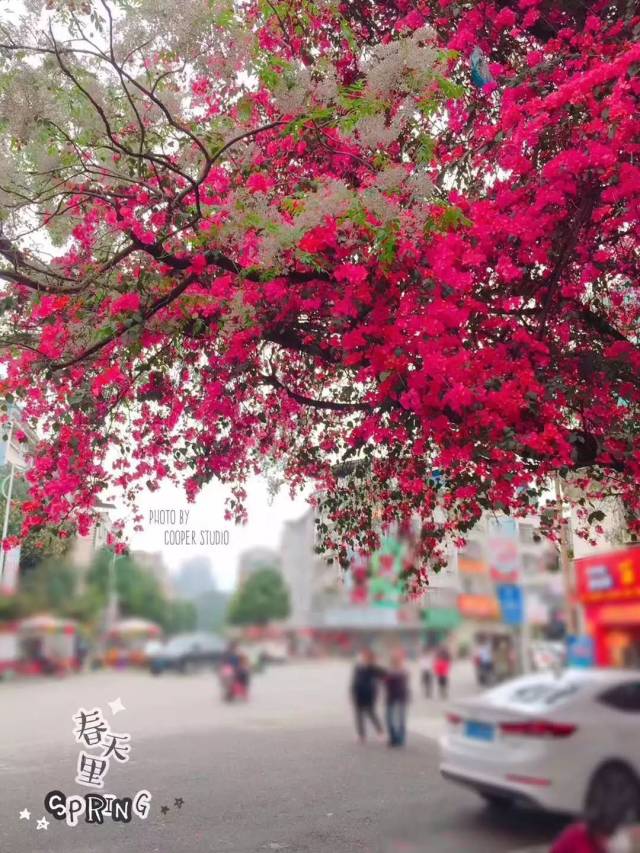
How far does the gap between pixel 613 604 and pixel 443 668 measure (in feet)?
1.60

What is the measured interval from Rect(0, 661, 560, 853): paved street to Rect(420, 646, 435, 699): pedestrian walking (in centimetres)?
5

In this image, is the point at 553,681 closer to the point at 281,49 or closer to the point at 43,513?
the point at 43,513

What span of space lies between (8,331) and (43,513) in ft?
5.86

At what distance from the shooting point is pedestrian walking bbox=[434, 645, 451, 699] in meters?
1.92

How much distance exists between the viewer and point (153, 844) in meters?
3.34

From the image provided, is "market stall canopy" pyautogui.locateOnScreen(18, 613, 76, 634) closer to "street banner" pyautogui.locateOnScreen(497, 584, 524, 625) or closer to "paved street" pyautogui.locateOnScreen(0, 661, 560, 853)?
"paved street" pyautogui.locateOnScreen(0, 661, 560, 853)

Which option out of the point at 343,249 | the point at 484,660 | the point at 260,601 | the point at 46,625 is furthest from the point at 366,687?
the point at 343,249

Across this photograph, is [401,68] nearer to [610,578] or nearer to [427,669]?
[610,578]

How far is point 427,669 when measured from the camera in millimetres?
1955

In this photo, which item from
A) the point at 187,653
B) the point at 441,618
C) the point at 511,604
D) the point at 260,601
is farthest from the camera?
the point at 187,653

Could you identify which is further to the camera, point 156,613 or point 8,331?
point 8,331

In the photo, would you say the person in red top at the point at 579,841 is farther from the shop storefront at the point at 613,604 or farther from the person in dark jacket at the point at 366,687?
the person in dark jacket at the point at 366,687

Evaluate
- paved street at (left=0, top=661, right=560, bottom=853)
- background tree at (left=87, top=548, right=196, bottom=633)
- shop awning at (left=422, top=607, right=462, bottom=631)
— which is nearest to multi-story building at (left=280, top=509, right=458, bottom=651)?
shop awning at (left=422, top=607, right=462, bottom=631)

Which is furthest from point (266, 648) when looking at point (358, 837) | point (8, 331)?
point (8, 331)
